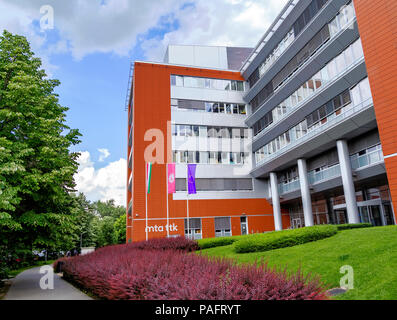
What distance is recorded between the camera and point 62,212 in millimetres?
14992

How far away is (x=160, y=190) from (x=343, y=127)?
2038 centimetres

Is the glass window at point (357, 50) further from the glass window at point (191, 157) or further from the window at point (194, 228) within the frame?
the window at point (194, 228)

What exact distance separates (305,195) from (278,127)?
799cm

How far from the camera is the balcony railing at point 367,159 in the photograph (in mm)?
20719

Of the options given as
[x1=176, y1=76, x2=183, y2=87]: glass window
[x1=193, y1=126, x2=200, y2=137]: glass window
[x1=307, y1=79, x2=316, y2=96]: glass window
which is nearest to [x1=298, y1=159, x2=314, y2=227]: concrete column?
[x1=307, y1=79, x2=316, y2=96]: glass window

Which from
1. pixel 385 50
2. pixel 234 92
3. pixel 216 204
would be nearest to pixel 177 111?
pixel 234 92

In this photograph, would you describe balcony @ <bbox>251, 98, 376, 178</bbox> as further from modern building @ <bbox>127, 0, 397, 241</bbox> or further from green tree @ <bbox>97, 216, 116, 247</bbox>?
green tree @ <bbox>97, 216, 116, 247</bbox>

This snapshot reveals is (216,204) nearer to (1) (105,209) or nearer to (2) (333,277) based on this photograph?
(2) (333,277)

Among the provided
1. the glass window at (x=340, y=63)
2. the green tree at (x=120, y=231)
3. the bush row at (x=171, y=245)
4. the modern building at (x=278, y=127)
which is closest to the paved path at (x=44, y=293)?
the bush row at (x=171, y=245)

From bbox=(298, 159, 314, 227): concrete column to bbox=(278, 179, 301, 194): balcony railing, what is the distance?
6.54 feet

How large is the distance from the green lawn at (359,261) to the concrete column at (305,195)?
1599cm

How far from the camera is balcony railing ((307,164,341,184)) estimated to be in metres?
25.0

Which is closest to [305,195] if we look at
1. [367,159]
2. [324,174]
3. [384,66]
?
[324,174]

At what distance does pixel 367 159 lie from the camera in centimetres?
2188
